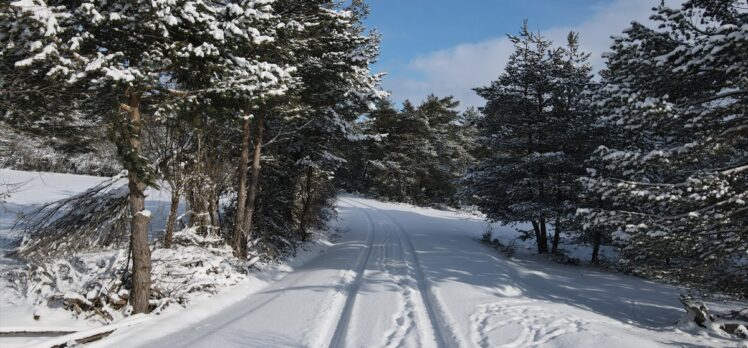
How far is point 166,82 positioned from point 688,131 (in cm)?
1029

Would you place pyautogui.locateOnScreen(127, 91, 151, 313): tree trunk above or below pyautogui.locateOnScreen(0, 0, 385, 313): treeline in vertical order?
below

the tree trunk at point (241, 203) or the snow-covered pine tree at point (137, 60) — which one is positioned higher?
the snow-covered pine tree at point (137, 60)

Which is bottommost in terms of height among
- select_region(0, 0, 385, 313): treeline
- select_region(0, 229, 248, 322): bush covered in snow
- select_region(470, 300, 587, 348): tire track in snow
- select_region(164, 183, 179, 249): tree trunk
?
select_region(0, 229, 248, 322): bush covered in snow

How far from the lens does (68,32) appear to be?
5.46 meters

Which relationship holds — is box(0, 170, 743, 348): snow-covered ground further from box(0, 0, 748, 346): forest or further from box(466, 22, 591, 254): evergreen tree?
box(466, 22, 591, 254): evergreen tree

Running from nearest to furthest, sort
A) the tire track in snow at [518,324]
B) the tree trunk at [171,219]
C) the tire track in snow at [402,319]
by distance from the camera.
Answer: the tire track in snow at [402,319] → the tire track in snow at [518,324] → the tree trunk at [171,219]

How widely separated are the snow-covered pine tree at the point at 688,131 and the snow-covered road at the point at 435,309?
1.51 m

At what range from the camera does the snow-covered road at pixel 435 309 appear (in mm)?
5859

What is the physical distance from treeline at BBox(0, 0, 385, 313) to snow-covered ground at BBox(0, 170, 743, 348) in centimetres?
138

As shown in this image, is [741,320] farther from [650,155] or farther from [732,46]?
[732,46]

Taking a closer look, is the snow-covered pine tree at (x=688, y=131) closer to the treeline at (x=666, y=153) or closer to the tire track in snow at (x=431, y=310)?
the treeline at (x=666, y=153)

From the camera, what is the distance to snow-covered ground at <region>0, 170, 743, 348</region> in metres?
5.83

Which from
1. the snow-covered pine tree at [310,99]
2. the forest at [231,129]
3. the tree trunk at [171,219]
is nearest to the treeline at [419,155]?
the snow-covered pine tree at [310,99]

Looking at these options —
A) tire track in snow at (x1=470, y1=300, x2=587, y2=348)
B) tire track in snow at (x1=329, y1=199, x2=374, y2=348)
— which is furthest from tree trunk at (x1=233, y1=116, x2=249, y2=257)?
tire track in snow at (x1=470, y1=300, x2=587, y2=348)
